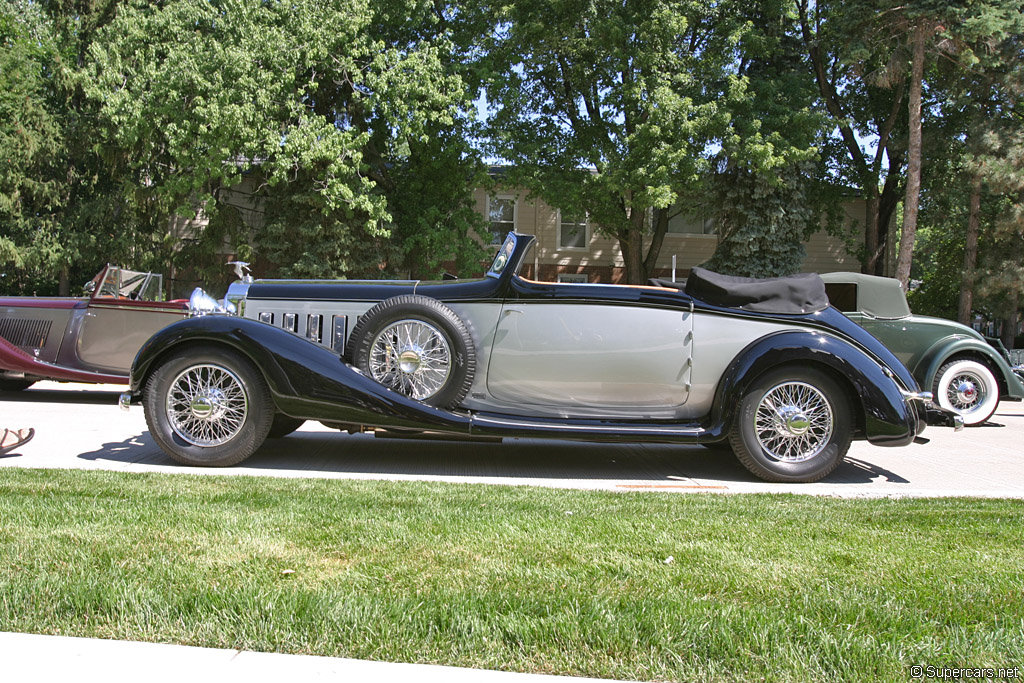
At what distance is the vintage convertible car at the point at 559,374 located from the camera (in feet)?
19.1

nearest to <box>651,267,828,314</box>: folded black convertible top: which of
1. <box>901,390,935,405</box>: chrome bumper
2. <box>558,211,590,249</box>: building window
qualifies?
<box>901,390,935,405</box>: chrome bumper

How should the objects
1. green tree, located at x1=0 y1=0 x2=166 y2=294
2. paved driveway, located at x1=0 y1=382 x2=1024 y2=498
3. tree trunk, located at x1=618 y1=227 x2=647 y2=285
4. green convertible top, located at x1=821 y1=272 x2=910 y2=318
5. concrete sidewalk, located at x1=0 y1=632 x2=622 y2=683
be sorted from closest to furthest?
concrete sidewalk, located at x1=0 y1=632 x2=622 y2=683 → paved driveway, located at x1=0 y1=382 x2=1024 y2=498 → green convertible top, located at x1=821 y1=272 x2=910 y2=318 → tree trunk, located at x1=618 y1=227 x2=647 y2=285 → green tree, located at x1=0 y1=0 x2=166 y2=294

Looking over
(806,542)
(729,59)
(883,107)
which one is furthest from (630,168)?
(806,542)

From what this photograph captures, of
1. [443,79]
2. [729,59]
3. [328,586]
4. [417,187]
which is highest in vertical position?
[729,59]

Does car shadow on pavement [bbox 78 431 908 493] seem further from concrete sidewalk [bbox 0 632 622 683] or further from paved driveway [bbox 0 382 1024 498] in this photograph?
concrete sidewalk [bbox 0 632 622 683]

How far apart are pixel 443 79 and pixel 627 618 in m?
19.7

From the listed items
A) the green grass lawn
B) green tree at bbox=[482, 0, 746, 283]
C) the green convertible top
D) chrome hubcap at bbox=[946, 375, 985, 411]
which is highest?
green tree at bbox=[482, 0, 746, 283]

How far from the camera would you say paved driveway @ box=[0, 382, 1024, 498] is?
A: 589cm

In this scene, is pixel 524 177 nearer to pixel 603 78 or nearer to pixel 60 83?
pixel 603 78

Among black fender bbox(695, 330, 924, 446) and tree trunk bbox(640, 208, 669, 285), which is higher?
tree trunk bbox(640, 208, 669, 285)

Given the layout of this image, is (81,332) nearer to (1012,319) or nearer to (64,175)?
(64,175)

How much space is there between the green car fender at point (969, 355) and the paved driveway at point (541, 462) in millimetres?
1442

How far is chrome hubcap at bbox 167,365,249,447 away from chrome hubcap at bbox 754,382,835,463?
395cm

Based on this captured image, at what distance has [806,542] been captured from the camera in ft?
12.9
